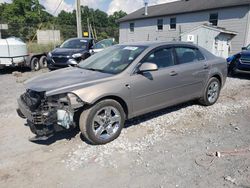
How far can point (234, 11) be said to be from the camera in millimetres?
17922

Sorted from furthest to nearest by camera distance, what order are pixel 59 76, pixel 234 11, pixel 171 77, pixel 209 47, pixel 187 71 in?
pixel 234 11 → pixel 209 47 → pixel 187 71 → pixel 171 77 → pixel 59 76

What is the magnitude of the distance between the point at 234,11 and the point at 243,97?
13499 mm

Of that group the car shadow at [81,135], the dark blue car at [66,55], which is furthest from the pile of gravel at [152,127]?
the dark blue car at [66,55]

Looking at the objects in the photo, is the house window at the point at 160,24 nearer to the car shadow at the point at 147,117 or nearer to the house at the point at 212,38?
the house at the point at 212,38

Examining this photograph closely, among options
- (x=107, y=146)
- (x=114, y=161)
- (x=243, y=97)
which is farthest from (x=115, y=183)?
(x=243, y=97)

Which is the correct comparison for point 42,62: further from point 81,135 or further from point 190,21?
point 190,21

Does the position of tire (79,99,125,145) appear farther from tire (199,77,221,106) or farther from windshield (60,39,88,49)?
windshield (60,39,88,49)

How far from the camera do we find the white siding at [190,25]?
17453 millimetres

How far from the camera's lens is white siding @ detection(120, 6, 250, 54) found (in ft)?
57.3

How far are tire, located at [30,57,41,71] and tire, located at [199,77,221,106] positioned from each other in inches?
334

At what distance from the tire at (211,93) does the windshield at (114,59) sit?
2.13m

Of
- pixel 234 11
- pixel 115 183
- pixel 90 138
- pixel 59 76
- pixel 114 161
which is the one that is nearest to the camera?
pixel 115 183

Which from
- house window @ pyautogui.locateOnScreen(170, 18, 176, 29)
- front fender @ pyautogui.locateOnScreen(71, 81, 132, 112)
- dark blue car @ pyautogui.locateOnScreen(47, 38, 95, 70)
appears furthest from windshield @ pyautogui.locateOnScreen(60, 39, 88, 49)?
house window @ pyautogui.locateOnScreen(170, 18, 176, 29)

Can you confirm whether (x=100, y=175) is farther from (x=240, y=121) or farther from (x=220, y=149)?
(x=240, y=121)
